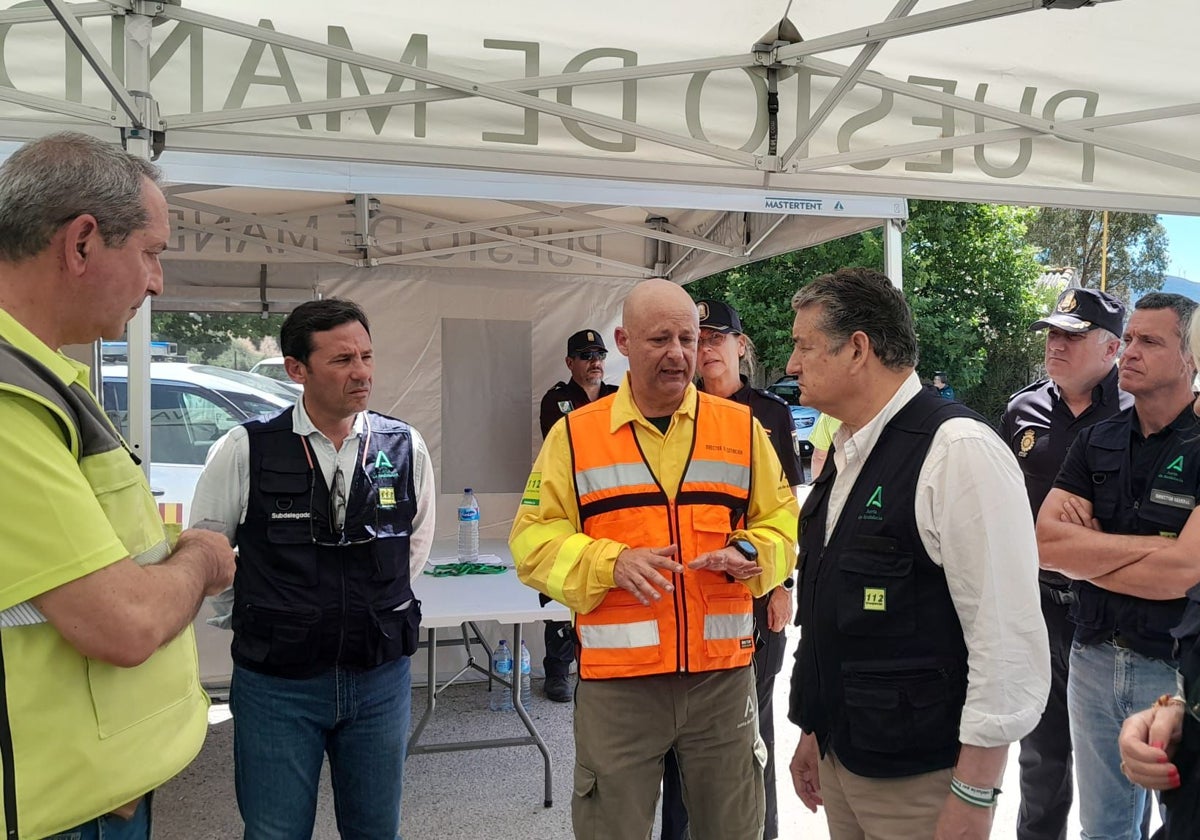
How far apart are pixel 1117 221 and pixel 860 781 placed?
35.5 metres

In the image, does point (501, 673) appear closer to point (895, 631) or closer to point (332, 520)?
point (332, 520)

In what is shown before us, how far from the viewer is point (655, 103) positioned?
2998mm

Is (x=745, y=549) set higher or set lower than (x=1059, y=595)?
higher

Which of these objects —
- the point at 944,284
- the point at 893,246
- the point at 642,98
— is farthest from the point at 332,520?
the point at 944,284

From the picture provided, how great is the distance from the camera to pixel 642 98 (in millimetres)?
2984

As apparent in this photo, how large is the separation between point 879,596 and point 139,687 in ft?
4.31

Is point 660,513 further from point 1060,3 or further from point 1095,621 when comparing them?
point 1060,3

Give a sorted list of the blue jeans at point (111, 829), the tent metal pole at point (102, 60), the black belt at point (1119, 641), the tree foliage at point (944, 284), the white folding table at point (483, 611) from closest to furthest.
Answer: the blue jeans at point (111, 829)
the tent metal pole at point (102, 60)
the black belt at point (1119, 641)
the white folding table at point (483, 611)
the tree foliage at point (944, 284)

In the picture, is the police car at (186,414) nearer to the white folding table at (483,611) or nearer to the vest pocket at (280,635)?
the white folding table at (483,611)

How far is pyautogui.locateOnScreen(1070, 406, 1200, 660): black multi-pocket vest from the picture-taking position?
2246 millimetres

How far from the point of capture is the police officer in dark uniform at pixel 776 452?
3.09 meters

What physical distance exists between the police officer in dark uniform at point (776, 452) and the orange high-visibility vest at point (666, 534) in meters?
1.04

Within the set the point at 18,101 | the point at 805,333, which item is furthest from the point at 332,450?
the point at 18,101

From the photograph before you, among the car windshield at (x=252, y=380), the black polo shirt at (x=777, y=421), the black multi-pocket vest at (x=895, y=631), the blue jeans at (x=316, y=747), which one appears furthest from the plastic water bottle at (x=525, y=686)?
the black multi-pocket vest at (x=895, y=631)
